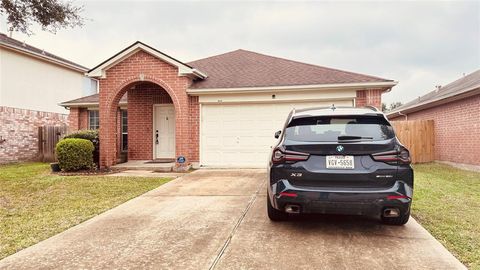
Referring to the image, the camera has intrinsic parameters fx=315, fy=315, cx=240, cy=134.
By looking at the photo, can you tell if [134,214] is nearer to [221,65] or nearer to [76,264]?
[76,264]

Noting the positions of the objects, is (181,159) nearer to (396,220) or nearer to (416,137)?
(396,220)

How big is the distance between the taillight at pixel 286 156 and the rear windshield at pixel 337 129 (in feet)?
0.69

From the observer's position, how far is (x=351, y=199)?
3764 mm

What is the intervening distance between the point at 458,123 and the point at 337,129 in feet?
36.7

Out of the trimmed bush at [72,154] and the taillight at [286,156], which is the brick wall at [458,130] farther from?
the trimmed bush at [72,154]

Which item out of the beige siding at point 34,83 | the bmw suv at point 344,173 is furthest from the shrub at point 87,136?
the bmw suv at point 344,173

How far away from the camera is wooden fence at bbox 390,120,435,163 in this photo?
45.9 feet

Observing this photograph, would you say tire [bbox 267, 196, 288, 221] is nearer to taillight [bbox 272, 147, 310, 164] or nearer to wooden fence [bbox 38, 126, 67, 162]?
taillight [bbox 272, 147, 310, 164]

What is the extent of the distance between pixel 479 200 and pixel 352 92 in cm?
525

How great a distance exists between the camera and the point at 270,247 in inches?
147

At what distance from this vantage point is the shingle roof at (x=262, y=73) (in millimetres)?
10953

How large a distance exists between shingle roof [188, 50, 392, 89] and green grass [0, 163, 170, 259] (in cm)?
462

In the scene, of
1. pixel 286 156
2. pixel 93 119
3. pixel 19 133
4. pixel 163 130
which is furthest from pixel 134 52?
pixel 286 156

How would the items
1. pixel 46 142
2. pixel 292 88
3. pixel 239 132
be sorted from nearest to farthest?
pixel 292 88
pixel 239 132
pixel 46 142
